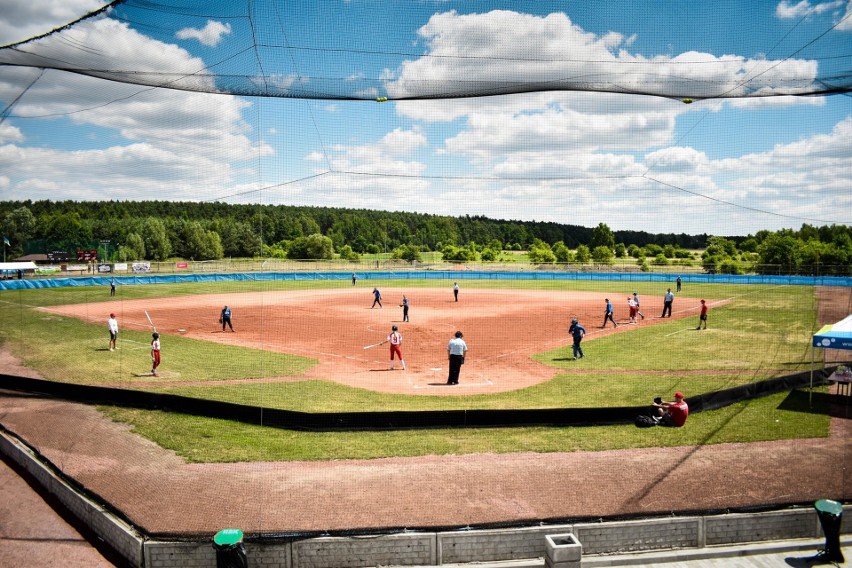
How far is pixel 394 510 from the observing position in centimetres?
816

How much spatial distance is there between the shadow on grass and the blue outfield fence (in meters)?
39.4

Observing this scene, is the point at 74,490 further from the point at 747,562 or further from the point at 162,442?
the point at 747,562

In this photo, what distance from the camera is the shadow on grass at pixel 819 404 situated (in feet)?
42.4

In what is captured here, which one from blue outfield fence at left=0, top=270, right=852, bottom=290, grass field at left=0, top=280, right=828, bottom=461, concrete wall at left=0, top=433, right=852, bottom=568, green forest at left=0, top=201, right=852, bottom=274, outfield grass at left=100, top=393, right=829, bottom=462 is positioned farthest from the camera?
blue outfield fence at left=0, top=270, right=852, bottom=290

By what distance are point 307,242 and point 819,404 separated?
4339cm

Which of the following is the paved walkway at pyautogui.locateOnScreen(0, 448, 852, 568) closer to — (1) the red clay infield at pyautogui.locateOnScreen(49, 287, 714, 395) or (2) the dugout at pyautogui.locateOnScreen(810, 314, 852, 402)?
(2) the dugout at pyautogui.locateOnScreen(810, 314, 852, 402)

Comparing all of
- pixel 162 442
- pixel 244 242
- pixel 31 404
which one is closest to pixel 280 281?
pixel 244 242

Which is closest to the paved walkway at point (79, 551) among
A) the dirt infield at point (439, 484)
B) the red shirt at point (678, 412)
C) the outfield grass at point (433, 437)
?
the dirt infield at point (439, 484)

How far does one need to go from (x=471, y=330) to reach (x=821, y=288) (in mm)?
35750

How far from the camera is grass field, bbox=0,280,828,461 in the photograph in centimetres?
1100

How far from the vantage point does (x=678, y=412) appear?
11.6m

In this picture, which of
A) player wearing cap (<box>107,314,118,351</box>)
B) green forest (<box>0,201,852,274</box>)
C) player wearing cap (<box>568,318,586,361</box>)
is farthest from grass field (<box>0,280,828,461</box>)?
green forest (<box>0,201,852,274</box>)

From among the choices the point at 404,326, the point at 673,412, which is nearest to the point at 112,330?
the point at 404,326

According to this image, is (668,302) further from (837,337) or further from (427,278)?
(427,278)
